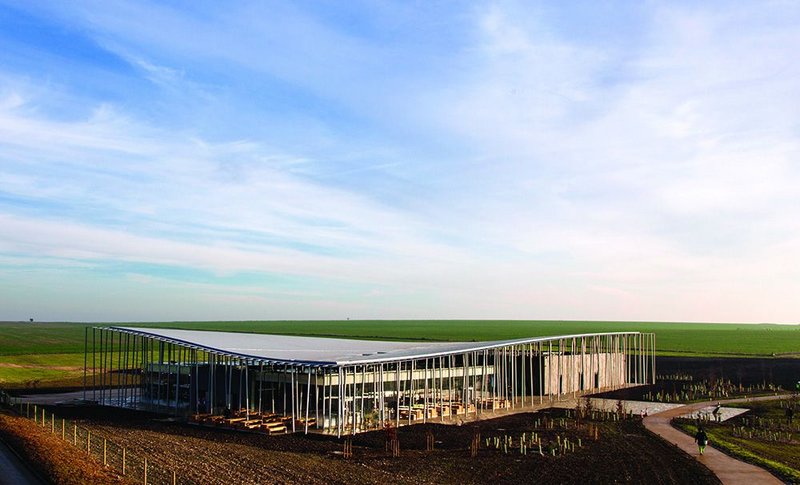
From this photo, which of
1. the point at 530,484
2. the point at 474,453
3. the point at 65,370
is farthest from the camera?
the point at 65,370

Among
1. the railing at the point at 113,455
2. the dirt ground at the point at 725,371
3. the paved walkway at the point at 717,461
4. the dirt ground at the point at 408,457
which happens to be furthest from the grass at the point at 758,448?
the railing at the point at 113,455

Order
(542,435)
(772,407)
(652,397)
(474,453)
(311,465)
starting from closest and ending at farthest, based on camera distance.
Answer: (311,465)
(474,453)
(542,435)
(772,407)
(652,397)

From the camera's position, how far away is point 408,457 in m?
27.3

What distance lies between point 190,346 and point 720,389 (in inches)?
1631

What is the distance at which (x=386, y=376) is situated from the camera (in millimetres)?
40688

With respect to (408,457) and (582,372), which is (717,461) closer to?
(408,457)

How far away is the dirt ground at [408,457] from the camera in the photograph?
77.5 ft

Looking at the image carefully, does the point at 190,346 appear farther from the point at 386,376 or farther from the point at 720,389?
the point at 720,389

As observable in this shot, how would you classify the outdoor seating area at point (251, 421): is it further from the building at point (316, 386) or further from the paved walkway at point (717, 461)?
the paved walkway at point (717, 461)

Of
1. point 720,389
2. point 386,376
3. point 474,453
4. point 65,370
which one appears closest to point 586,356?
point 720,389

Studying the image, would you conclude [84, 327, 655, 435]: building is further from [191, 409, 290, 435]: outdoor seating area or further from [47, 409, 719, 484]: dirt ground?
[47, 409, 719, 484]: dirt ground

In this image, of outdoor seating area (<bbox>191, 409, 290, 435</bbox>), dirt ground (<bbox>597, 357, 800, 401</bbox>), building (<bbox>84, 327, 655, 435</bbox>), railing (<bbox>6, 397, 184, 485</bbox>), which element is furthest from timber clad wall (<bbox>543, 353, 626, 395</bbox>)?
railing (<bbox>6, 397, 184, 485</bbox>)

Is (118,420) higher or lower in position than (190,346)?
lower

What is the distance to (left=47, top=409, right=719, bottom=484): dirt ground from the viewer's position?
23609 mm
